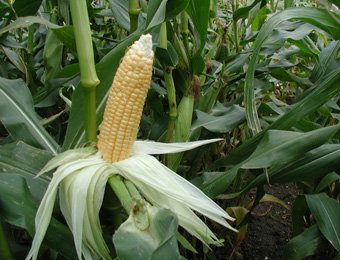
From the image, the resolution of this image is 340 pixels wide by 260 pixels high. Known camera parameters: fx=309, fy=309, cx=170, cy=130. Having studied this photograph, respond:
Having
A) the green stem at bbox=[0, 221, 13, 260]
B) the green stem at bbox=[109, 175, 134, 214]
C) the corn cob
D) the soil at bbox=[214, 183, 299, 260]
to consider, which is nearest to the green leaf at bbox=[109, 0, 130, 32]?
the corn cob

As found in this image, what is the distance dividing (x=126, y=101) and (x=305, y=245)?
897mm

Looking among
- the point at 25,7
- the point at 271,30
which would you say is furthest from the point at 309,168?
the point at 25,7

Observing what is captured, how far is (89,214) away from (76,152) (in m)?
0.18

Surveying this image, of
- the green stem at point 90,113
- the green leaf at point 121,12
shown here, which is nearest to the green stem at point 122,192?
the green stem at point 90,113

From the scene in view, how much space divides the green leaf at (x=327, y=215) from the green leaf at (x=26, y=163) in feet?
3.20

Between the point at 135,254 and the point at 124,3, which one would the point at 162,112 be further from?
the point at 135,254

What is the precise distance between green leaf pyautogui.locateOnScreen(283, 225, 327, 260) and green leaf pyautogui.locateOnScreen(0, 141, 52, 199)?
0.94 m

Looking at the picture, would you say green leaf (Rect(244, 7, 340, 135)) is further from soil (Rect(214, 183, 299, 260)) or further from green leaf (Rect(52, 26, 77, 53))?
soil (Rect(214, 183, 299, 260))

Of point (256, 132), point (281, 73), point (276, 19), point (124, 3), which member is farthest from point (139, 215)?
point (281, 73)

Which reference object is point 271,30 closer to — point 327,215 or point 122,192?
point 327,215

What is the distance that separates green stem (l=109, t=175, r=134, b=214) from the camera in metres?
0.71

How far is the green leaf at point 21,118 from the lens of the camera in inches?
42.7

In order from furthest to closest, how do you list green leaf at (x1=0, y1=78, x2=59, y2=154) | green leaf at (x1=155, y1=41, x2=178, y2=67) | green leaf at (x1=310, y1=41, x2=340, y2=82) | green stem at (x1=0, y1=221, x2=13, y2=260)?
green leaf at (x1=310, y1=41, x2=340, y2=82) → green leaf at (x1=155, y1=41, x2=178, y2=67) → green leaf at (x1=0, y1=78, x2=59, y2=154) → green stem at (x1=0, y1=221, x2=13, y2=260)

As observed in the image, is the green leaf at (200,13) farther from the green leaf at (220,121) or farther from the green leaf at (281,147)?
the green leaf at (281,147)
